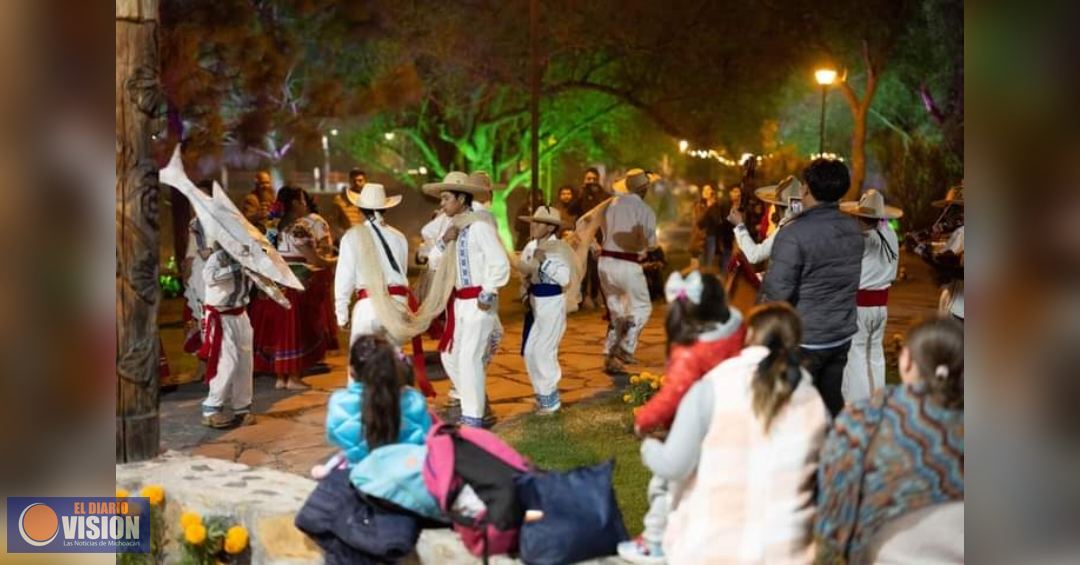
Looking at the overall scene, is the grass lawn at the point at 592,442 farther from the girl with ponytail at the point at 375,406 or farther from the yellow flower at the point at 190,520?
the yellow flower at the point at 190,520

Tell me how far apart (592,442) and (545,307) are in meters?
1.45

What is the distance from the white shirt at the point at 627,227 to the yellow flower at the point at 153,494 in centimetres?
489

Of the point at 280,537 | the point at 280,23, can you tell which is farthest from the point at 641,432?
the point at 280,23

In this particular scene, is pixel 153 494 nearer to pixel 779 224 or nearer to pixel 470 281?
pixel 470 281

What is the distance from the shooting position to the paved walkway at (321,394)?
671cm

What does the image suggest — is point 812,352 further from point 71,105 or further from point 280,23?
point 280,23

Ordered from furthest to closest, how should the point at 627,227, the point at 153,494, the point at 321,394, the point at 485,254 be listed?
the point at 627,227
the point at 321,394
the point at 485,254
the point at 153,494

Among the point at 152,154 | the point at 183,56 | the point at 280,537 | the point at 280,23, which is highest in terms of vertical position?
the point at 280,23

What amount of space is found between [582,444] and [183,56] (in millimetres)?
5927

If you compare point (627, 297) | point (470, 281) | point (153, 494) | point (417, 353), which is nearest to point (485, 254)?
point (470, 281)

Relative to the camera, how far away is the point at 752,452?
456 centimetres

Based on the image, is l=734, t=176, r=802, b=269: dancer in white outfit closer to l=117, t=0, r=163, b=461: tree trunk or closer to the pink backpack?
the pink backpack

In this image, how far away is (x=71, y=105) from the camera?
511cm

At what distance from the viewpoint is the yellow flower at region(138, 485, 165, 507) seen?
18.1ft
